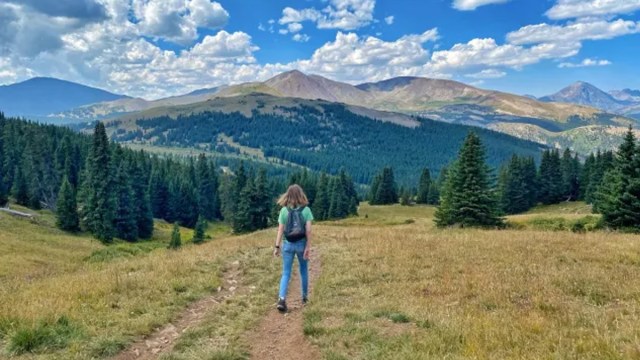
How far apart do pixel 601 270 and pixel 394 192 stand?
12805cm

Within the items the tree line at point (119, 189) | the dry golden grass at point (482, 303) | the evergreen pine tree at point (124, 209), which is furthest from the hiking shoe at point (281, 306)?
the evergreen pine tree at point (124, 209)

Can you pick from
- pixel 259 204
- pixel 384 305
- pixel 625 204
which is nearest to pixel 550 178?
pixel 259 204

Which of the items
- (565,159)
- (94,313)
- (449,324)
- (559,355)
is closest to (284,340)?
(449,324)

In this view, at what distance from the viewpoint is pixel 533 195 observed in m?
111

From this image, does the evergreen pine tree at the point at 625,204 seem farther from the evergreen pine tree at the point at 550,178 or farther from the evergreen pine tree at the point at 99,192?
the evergreen pine tree at the point at 550,178

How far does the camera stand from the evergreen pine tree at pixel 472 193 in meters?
47.4

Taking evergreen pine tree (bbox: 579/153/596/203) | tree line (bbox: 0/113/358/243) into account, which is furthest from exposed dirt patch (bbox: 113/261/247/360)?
evergreen pine tree (bbox: 579/153/596/203)

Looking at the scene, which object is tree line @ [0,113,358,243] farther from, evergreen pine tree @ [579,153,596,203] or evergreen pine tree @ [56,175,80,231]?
evergreen pine tree @ [579,153,596,203]

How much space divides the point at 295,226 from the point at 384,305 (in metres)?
3.27

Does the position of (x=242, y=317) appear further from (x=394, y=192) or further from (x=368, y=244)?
(x=394, y=192)

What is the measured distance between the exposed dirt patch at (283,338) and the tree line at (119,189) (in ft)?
189

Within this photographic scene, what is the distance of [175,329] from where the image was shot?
36.6ft

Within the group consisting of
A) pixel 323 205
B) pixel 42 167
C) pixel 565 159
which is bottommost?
pixel 323 205

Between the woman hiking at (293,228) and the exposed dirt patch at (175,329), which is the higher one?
the woman hiking at (293,228)
